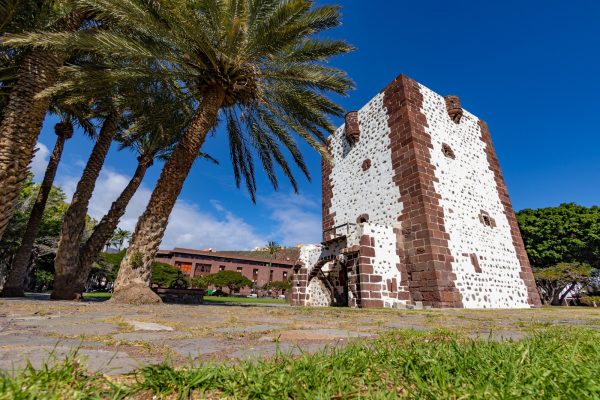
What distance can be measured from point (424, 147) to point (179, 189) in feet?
27.0

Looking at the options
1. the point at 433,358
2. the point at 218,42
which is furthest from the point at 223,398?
the point at 218,42

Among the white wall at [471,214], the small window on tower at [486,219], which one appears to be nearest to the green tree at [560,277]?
the white wall at [471,214]

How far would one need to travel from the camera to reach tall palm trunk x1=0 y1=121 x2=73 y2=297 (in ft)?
37.0

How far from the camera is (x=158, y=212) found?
7.61 meters

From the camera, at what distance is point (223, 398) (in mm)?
1121

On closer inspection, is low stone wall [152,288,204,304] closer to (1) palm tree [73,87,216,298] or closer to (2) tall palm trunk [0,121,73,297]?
(1) palm tree [73,87,216,298]

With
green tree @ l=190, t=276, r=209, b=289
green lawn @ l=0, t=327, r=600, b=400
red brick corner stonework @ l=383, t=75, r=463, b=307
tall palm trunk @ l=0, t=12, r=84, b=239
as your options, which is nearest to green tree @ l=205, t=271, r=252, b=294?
green tree @ l=190, t=276, r=209, b=289

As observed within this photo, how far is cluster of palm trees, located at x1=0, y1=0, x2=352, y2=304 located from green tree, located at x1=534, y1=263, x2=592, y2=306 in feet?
67.2

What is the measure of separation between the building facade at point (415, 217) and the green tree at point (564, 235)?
15.5 metres

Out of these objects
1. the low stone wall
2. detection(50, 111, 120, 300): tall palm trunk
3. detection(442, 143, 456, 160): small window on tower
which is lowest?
the low stone wall

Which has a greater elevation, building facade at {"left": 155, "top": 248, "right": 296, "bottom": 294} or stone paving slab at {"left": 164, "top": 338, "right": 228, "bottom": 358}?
building facade at {"left": 155, "top": 248, "right": 296, "bottom": 294}

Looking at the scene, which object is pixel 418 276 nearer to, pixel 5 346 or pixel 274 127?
pixel 274 127

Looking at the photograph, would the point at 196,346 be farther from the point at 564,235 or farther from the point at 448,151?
the point at 564,235

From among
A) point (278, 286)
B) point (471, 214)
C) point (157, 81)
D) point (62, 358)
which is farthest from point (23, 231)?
point (278, 286)
